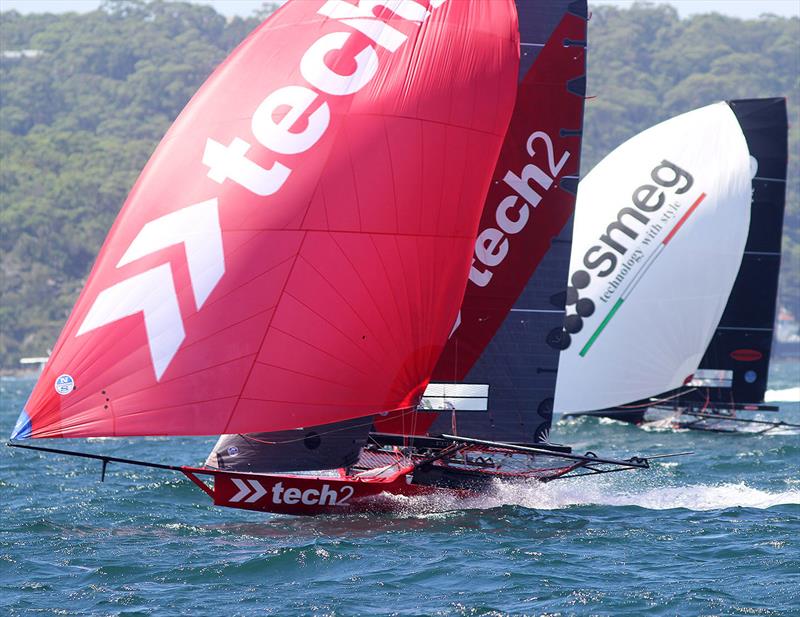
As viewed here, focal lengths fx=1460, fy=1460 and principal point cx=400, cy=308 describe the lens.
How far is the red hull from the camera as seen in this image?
452 inches

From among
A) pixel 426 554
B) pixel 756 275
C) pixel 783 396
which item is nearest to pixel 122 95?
pixel 783 396

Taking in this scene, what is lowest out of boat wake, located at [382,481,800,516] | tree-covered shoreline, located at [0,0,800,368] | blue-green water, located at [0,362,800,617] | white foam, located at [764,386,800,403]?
blue-green water, located at [0,362,800,617]

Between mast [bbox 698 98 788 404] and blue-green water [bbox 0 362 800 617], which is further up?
mast [bbox 698 98 788 404]

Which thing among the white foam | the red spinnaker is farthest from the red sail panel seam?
the white foam

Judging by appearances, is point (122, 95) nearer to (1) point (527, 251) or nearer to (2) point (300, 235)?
(1) point (527, 251)

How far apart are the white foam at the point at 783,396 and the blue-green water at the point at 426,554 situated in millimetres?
18372

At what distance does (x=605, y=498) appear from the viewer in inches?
551

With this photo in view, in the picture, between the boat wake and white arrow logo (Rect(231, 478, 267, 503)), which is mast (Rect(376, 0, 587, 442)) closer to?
the boat wake

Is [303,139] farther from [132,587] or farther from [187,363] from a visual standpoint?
[132,587]

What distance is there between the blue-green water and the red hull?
0.14 meters

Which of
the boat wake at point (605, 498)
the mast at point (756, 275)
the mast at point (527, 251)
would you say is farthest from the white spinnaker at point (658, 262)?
the mast at point (527, 251)

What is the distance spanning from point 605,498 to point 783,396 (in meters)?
22.4

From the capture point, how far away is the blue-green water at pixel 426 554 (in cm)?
942

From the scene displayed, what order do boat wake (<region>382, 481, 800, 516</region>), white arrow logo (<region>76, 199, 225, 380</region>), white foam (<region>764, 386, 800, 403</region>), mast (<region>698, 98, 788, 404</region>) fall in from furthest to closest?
white foam (<region>764, 386, 800, 403</region>) → mast (<region>698, 98, 788, 404</region>) → boat wake (<region>382, 481, 800, 516</region>) → white arrow logo (<region>76, 199, 225, 380</region>)
